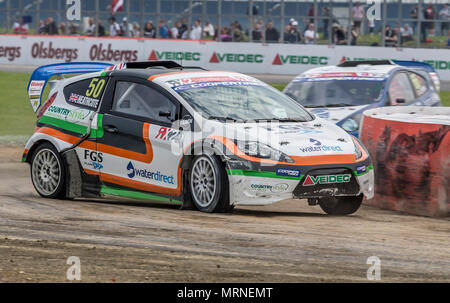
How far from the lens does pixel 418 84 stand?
49.9ft

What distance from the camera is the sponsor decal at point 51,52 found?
35.0 m

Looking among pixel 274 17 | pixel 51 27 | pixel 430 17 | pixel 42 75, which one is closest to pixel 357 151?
pixel 42 75

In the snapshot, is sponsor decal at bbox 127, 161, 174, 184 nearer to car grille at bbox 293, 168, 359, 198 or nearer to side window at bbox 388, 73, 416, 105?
car grille at bbox 293, 168, 359, 198

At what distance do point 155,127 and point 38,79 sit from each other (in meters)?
2.45

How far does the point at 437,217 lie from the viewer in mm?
9680

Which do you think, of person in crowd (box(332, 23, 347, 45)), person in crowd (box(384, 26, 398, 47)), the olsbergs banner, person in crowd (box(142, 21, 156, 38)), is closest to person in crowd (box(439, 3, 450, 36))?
the olsbergs banner

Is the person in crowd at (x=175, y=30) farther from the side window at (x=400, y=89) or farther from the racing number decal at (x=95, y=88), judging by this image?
the racing number decal at (x=95, y=88)

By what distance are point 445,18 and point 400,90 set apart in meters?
17.1

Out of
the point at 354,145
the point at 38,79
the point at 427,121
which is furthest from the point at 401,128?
the point at 38,79

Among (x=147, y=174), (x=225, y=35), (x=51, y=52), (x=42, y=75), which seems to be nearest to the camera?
(x=147, y=174)

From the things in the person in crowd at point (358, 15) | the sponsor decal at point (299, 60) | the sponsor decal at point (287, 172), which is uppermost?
the person in crowd at point (358, 15)

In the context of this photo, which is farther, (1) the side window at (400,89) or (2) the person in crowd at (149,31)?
(2) the person in crowd at (149,31)

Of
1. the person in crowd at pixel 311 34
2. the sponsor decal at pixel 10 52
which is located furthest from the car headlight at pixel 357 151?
the sponsor decal at pixel 10 52

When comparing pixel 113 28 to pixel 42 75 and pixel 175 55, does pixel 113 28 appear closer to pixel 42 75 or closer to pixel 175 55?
pixel 175 55
